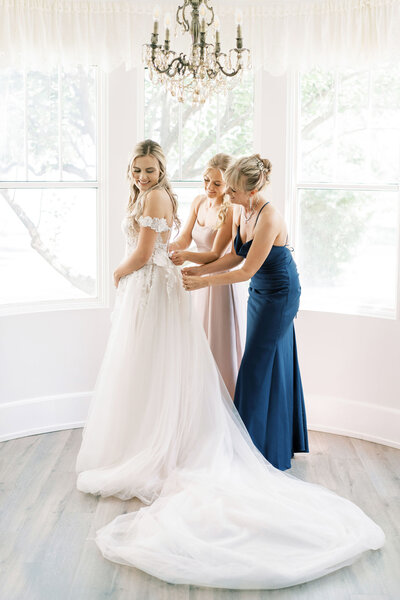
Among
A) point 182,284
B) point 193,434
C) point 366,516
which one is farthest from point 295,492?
point 182,284

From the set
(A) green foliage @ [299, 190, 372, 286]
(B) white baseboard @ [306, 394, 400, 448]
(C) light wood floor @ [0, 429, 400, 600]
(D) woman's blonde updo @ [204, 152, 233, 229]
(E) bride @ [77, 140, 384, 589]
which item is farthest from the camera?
(A) green foliage @ [299, 190, 372, 286]

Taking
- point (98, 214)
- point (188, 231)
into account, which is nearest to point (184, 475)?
point (188, 231)

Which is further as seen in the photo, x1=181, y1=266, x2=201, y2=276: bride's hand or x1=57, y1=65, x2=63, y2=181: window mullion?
x1=57, y1=65, x2=63, y2=181: window mullion

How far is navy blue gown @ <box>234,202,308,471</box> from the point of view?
12.1 ft

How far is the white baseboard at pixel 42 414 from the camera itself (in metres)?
4.34

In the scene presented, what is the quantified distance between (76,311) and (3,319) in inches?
18.3

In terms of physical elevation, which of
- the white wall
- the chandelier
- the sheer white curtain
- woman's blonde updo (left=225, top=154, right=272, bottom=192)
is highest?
the sheer white curtain

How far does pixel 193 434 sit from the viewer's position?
11.5 ft

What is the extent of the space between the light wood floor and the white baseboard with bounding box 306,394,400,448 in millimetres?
77

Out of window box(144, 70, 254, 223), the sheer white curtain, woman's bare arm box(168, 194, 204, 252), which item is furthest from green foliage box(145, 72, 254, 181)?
woman's bare arm box(168, 194, 204, 252)

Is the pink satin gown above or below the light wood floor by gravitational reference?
above

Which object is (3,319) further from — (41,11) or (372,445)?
(372,445)

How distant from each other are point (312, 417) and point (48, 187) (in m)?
2.24

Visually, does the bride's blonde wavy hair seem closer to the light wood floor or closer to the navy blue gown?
the navy blue gown
